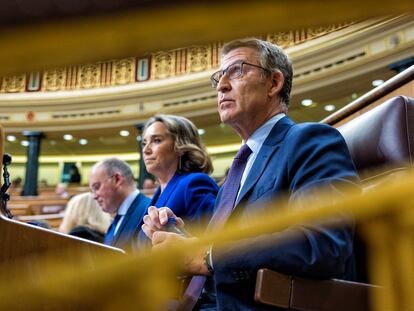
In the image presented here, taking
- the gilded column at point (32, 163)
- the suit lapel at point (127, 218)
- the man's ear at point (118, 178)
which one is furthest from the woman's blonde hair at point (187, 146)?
the gilded column at point (32, 163)

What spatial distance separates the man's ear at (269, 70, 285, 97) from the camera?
132 centimetres

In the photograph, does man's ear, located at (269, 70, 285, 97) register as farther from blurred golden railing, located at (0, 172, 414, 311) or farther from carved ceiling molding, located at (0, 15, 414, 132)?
carved ceiling molding, located at (0, 15, 414, 132)

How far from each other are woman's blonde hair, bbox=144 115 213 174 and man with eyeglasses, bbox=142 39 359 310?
1.47ft

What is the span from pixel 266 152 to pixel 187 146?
79 cm

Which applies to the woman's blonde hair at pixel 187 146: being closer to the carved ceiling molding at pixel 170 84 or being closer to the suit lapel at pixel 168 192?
the suit lapel at pixel 168 192

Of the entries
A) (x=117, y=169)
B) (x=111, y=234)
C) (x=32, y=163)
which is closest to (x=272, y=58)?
(x=111, y=234)

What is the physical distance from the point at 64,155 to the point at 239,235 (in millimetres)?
13947

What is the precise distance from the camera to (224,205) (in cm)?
112

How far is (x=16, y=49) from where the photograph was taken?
23cm

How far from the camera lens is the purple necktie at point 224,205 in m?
1.10

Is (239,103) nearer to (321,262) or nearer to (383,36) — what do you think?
(321,262)

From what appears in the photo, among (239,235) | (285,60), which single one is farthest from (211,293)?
(239,235)

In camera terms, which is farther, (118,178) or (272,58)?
(118,178)

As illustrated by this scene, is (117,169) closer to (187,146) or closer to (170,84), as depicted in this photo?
(187,146)
